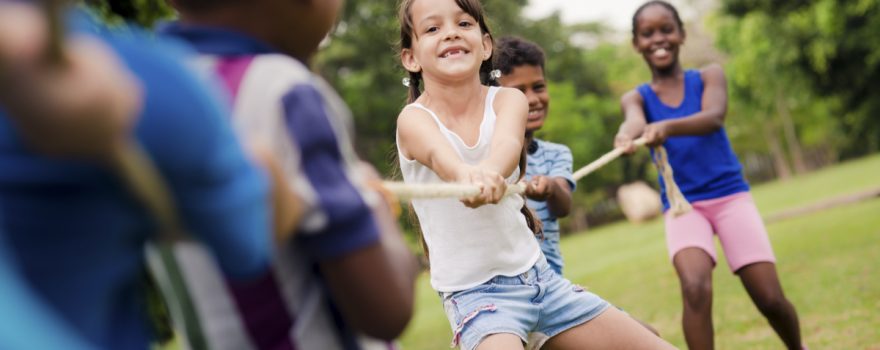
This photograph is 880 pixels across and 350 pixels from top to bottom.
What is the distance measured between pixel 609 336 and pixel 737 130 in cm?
5355

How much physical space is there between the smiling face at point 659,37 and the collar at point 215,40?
403 cm

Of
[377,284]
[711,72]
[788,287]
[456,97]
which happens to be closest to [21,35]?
[377,284]

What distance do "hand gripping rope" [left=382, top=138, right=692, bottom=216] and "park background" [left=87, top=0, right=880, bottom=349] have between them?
0.73 m

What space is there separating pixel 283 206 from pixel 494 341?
179 cm

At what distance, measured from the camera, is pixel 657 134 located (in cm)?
484

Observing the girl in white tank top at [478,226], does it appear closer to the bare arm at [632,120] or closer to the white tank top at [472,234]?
the white tank top at [472,234]

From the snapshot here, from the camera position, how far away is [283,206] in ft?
4.51

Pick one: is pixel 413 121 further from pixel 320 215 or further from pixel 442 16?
pixel 320 215

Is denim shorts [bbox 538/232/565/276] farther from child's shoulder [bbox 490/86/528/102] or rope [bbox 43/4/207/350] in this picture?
rope [bbox 43/4/207/350]

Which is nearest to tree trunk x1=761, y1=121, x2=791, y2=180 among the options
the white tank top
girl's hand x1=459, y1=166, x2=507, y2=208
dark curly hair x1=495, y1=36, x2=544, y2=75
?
dark curly hair x1=495, y1=36, x2=544, y2=75

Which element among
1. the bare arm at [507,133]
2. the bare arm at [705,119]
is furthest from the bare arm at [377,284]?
the bare arm at [705,119]

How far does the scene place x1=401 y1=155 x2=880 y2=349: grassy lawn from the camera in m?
6.30

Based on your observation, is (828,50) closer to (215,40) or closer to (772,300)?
(772,300)

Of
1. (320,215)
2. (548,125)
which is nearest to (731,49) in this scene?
(548,125)
